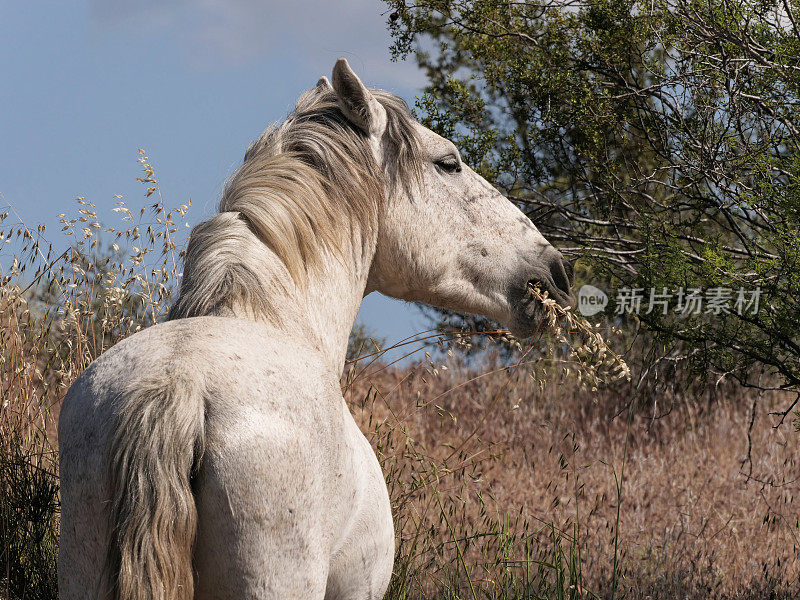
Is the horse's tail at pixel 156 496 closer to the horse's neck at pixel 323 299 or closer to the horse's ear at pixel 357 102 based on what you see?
the horse's neck at pixel 323 299

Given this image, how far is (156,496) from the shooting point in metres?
1.49

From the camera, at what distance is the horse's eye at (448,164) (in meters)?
A: 2.72

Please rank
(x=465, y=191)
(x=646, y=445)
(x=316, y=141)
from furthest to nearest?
(x=646, y=445) < (x=465, y=191) < (x=316, y=141)

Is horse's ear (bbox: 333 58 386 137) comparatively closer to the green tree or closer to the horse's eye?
the horse's eye

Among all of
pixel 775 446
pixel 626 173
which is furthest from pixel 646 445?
pixel 626 173

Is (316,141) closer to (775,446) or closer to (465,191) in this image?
(465,191)

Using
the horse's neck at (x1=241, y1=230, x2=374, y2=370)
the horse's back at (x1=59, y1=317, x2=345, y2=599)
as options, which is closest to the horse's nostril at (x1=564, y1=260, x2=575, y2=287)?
the horse's neck at (x1=241, y1=230, x2=374, y2=370)

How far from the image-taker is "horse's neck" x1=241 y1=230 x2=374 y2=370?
2033mm

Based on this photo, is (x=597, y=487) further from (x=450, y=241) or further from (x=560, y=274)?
(x=450, y=241)

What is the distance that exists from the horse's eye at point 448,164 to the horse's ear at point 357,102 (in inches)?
11.5

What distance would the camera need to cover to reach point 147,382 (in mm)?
1580

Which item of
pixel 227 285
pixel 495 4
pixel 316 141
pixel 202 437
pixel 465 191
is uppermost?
pixel 495 4

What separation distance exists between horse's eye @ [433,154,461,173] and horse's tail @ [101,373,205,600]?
145 centimetres

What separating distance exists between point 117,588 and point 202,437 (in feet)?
1.10
